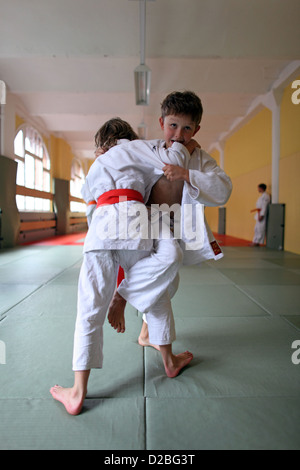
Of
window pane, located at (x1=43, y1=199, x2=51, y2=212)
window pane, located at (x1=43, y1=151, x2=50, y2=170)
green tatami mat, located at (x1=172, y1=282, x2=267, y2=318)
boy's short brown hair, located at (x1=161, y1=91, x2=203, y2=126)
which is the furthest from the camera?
window pane, located at (x1=43, y1=199, x2=51, y2=212)

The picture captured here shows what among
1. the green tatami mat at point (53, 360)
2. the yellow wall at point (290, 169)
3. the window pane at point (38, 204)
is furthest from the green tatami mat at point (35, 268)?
→ the yellow wall at point (290, 169)

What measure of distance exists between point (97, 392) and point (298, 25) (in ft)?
21.6

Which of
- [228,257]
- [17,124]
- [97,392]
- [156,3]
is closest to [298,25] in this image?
[156,3]

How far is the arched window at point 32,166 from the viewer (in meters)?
9.49

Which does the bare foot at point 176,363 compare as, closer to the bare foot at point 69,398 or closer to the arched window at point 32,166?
the bare foot at point 69,398

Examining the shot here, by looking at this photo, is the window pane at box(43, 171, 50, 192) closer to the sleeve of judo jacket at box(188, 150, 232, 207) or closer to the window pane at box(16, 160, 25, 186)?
the window pane at box(16, 160, 25, 186)

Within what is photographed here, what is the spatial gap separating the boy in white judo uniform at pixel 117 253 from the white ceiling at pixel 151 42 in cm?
490

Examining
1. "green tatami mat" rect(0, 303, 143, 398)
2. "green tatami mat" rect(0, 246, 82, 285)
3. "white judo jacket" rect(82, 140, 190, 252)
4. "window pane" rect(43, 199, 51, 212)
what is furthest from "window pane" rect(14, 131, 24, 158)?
"white judo jacket" rect(82, 140, 190, 252)

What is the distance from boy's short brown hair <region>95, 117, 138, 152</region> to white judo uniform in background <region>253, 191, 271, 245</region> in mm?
7505

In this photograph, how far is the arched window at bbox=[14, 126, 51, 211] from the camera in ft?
31.1

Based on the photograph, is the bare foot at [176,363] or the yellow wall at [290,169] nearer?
the bare foot at [176,363]

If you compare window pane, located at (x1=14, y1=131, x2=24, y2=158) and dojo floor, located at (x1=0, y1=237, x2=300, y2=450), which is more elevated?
window pane, located at (x1=14, y1=131, x2=24, y2=158)

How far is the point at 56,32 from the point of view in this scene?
5438mm
